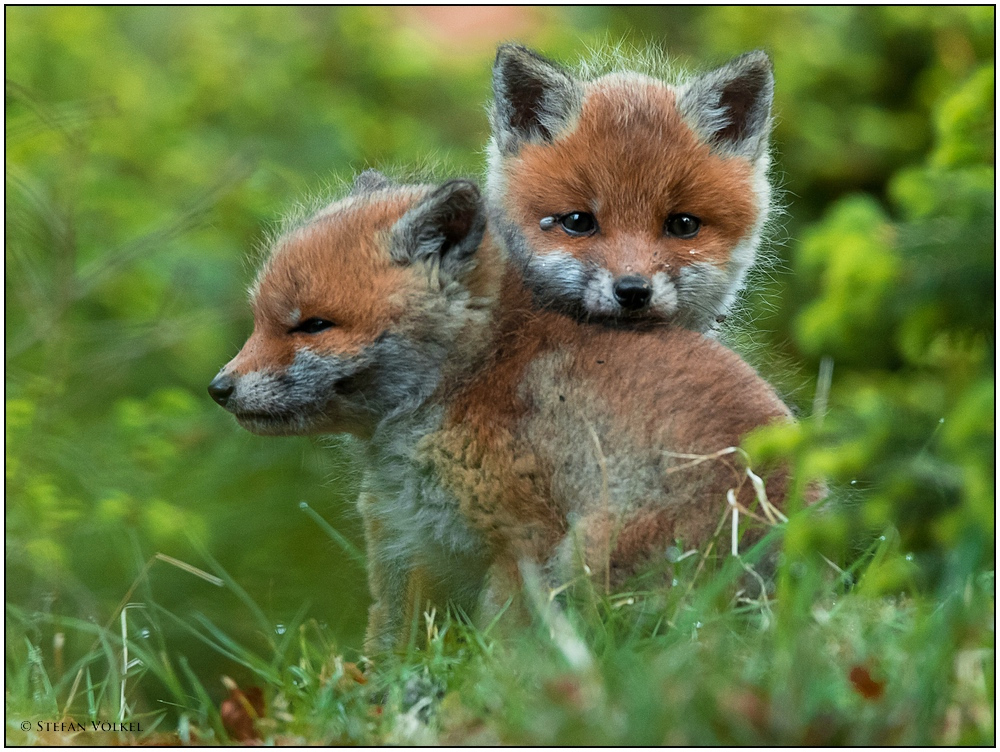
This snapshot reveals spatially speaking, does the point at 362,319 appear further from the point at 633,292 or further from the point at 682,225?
the point at 682,225

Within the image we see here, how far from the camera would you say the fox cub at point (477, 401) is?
13.0 feet

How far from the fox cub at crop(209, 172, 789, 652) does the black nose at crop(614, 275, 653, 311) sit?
195mm

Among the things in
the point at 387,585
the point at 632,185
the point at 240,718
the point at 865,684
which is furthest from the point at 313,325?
the point at 865,684

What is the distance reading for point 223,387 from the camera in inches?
165

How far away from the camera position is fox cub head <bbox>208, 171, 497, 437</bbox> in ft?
13.8

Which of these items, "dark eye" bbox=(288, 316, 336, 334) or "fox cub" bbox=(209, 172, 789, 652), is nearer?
"fox cub" bbox=(209, 172, 789, 652)

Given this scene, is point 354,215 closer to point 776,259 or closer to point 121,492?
point 776,259

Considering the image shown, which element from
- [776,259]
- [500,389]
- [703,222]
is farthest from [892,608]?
[776,259]

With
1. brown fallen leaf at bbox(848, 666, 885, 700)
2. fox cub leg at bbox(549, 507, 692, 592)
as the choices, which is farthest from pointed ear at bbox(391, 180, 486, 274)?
brown fallen leaf at bbox(848, 666, 885, 700)

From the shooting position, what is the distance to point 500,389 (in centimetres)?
419

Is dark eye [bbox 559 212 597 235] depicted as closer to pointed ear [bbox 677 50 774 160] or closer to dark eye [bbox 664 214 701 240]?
dark eye [bbox 664 214 701 240]

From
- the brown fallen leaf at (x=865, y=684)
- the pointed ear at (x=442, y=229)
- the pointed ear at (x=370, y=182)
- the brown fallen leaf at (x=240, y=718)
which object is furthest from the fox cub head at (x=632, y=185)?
the brown fallen leaf at (x=240, y=718)

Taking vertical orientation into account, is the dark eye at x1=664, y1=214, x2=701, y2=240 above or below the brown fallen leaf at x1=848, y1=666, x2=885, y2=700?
above

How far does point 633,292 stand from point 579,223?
73cm
